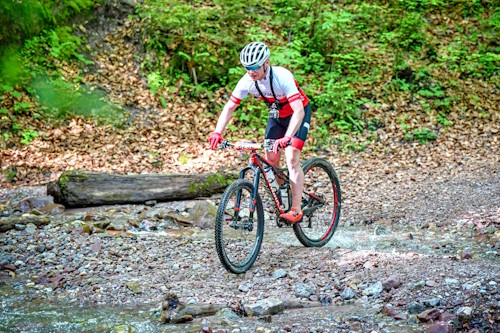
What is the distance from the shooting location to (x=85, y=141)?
10.2 m

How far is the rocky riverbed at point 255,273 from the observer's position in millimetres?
3918

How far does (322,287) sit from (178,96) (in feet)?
26.3

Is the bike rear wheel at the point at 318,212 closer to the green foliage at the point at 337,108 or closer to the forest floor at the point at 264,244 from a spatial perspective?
the forest floor at the point at 264,244

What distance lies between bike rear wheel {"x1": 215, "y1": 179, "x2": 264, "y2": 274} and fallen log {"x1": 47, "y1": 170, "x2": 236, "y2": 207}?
2.73m

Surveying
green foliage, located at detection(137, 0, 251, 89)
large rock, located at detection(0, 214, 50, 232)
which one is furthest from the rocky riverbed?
green foliage, located at detection(137, 0, 251, 89)

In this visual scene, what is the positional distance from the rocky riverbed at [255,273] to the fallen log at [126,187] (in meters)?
0.18

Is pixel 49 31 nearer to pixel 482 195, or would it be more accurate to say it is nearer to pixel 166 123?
pixel 166 123

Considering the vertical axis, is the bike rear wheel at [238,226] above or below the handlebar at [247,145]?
below

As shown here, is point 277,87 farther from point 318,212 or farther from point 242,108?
point 242,108

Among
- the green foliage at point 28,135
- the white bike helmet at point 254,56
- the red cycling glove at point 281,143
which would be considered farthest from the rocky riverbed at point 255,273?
the white bike helmet at point 254,56

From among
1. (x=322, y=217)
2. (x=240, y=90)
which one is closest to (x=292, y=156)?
(x=240, y=90)

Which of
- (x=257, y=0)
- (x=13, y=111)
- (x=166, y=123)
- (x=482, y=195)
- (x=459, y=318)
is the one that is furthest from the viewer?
(x=257, y=0)

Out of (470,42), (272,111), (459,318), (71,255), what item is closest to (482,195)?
(272,111)

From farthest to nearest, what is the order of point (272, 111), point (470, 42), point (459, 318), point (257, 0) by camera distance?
1. point (470, 42)
2. point (257, 0)
3. point (272, 111)
4. point (459, 318)
